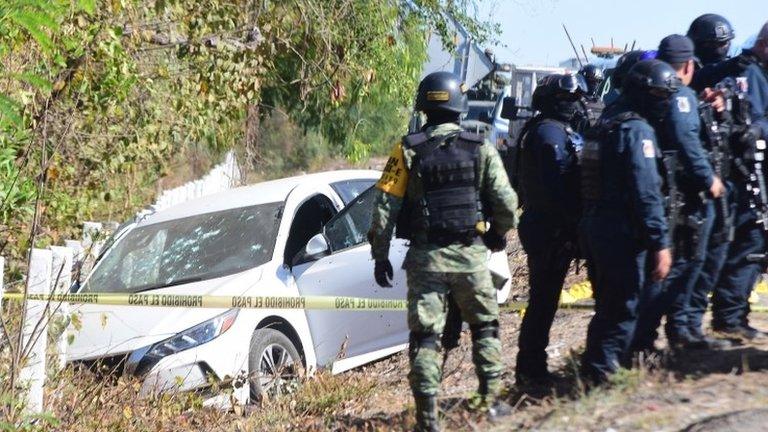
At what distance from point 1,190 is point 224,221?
1.50m

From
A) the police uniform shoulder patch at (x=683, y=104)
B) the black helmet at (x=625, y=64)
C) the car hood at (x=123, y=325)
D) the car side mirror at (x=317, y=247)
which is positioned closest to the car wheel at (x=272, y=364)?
the car hood at (x=123, y=325)

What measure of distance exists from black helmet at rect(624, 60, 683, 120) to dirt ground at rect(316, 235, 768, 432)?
1.30 m

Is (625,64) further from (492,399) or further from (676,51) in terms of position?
(492,399)

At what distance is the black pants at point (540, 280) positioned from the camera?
6.31 m

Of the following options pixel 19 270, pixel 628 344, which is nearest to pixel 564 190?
pixel 628 344

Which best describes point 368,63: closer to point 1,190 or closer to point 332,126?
point 332,126

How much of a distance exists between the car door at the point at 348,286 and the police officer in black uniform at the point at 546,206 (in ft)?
5.61

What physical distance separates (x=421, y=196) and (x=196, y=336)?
6.62 feet

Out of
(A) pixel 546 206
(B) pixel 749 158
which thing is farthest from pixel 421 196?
(B) pixel 749 158

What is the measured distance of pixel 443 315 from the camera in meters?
5.78

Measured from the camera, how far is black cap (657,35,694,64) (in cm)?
625

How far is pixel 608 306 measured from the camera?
5887 mm

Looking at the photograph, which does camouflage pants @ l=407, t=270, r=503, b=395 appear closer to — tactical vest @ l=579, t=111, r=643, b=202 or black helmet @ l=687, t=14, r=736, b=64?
tactical vest @ l=579, t=111, r=643, b=202

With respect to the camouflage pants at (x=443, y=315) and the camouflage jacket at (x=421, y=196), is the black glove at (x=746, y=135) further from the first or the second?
the camouflage pants at (x=443, y=315)
